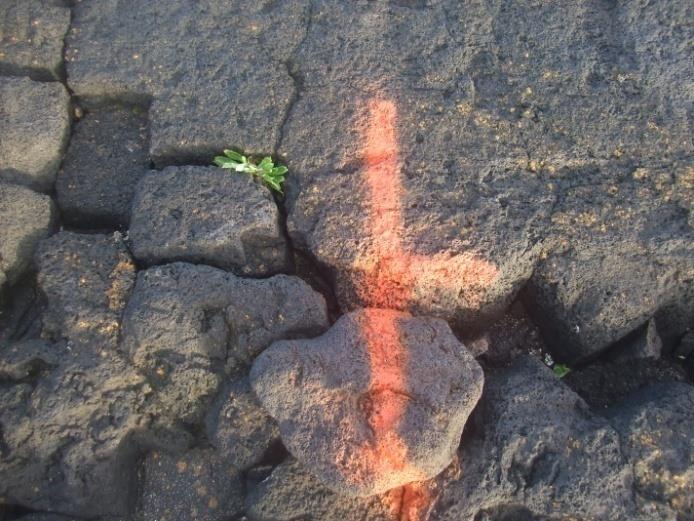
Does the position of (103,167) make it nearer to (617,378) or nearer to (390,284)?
(390,284)

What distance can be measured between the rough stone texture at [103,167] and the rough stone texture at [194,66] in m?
0.11

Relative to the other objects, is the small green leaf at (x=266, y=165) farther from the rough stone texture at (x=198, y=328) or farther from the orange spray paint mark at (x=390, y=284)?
the rough stone texture at (x=198, y=328)

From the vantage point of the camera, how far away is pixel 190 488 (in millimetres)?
2387

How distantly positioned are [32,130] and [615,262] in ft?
8.34

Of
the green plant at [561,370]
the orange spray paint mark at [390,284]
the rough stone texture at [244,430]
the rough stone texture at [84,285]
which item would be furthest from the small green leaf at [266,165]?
the green plant at [561,370]

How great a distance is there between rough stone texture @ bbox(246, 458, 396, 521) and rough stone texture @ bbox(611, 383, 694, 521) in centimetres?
86

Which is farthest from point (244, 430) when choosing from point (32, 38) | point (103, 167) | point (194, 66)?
point (32, 38)

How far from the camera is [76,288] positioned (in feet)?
7.90

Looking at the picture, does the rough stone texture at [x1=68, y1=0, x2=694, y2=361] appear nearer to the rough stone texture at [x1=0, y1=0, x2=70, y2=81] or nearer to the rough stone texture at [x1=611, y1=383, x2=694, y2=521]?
the rough stone texture at [x1=0, y1=0, x2=70, y2=81]

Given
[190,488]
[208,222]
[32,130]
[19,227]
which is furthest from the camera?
[32,130]

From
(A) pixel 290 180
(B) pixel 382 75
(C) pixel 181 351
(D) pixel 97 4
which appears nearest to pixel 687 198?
(B) pixel 382 75

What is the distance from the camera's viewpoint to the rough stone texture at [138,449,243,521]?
2.36m

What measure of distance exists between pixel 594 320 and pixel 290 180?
4.46ft

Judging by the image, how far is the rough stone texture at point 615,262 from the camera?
8.14ft
